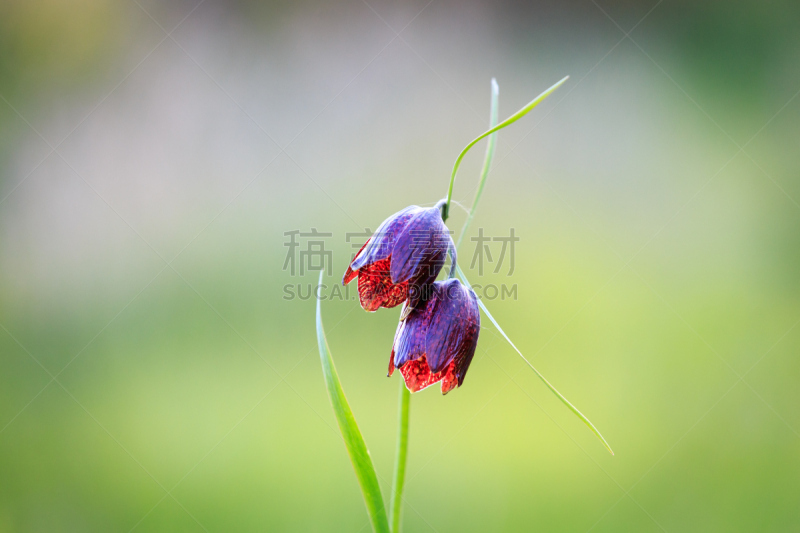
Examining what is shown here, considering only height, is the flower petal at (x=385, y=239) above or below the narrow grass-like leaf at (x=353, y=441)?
above

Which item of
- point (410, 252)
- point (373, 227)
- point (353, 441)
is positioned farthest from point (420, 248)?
point (373, 227)

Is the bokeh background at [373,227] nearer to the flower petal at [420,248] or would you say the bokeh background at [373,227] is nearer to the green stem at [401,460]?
the green stem at [401,460]

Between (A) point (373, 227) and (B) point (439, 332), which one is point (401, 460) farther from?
(A) point (373, 227)

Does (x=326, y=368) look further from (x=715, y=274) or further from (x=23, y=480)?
(x=715, y=274)

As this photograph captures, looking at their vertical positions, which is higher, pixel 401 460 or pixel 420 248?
pixel 420 248

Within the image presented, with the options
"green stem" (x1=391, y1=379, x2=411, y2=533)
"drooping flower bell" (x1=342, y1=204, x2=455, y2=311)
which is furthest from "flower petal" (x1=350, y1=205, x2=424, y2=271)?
"green stem" (x1=391, y1=379, x2=411, y2=533)

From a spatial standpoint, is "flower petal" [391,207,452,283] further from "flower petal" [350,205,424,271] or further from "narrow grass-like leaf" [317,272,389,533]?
"narrow grass-like leaf" [317,272,389,533]

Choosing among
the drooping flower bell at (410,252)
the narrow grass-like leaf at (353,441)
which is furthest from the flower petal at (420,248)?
the narrow grass-like leaf at (353,441)
